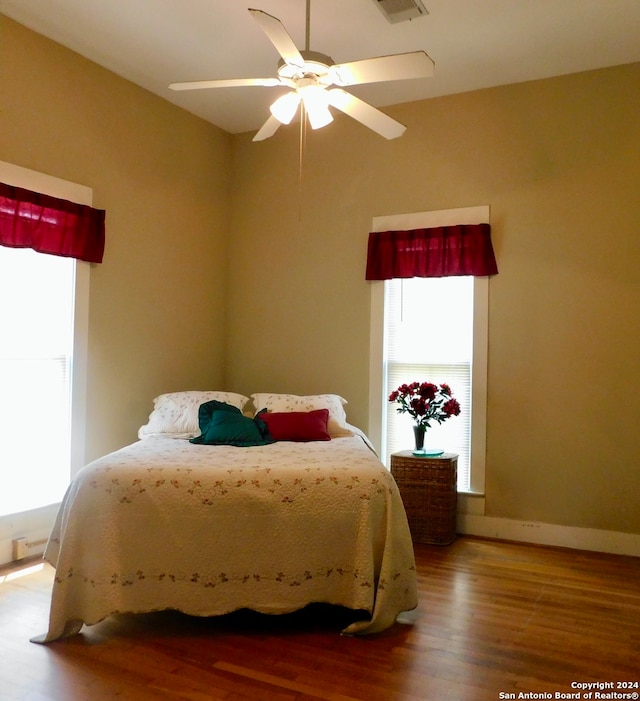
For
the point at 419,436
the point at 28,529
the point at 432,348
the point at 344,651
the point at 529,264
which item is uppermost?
the point at 529,264

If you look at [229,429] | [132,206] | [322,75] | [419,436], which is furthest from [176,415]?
[322,75]

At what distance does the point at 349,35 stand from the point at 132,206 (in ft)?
6.08

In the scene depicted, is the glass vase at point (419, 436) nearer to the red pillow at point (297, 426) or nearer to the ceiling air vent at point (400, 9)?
the red pillow at point (297, 426)

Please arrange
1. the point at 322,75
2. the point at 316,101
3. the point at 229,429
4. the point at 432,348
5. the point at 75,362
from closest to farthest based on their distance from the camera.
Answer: the point at 322,75, the point at 316,101, the point at 229,429, the point at 75,362, the point at 432,348

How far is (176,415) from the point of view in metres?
3.94

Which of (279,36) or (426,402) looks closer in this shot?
(279,36)

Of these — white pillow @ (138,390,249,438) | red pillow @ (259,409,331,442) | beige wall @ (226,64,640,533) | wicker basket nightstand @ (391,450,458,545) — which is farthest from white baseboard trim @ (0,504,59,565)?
wicker basket nightstand @ (391,450,458,545)

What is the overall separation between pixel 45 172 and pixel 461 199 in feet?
9.09

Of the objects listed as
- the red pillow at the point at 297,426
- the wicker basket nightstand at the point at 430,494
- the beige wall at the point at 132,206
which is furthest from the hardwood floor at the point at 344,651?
the beige wall at the point at 132,206

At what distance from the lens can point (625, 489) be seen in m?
3.80

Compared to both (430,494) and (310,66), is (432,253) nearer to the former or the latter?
(430,494)

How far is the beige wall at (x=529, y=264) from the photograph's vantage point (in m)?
3.84

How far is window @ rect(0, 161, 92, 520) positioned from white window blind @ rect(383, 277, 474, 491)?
2.19 meters

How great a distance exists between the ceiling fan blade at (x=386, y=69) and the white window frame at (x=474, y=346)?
186 cm
